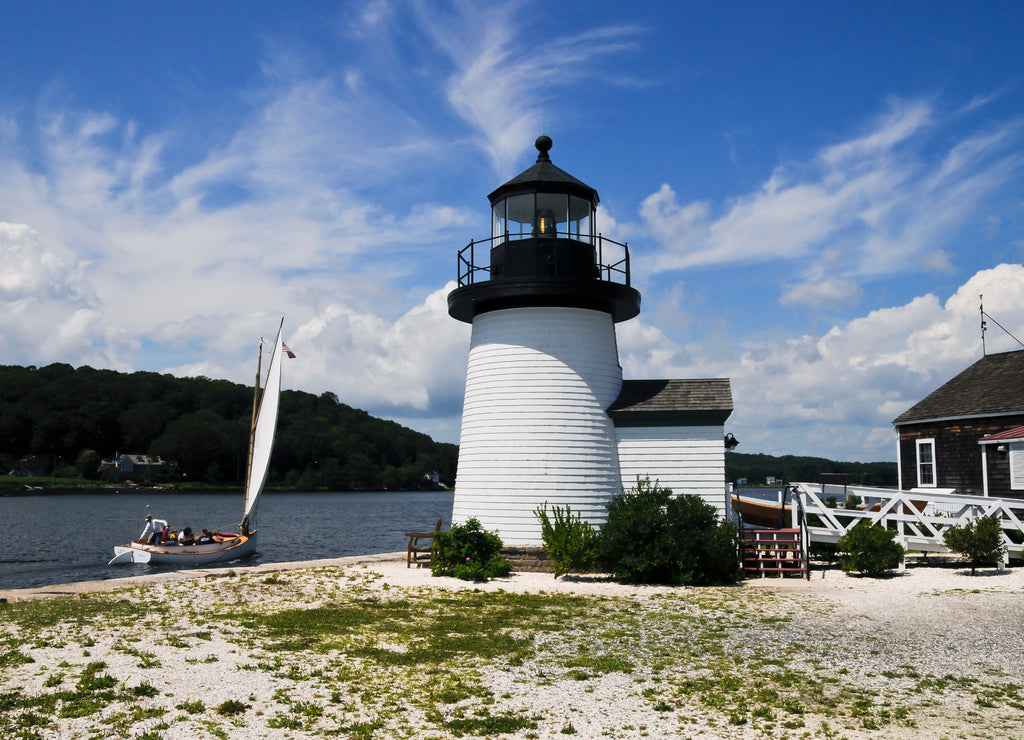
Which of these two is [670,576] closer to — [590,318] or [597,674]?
[590,318]

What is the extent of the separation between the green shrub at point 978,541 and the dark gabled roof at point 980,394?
755 centimetres

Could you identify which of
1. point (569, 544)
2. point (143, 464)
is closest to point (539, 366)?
point (569, 544)

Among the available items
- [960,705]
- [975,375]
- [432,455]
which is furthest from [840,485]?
[432,455]

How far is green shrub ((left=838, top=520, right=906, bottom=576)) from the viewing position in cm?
1667

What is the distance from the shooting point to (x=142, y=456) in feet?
385

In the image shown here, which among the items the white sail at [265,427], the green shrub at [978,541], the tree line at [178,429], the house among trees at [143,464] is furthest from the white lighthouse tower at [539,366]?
the house among trees at [143,464]

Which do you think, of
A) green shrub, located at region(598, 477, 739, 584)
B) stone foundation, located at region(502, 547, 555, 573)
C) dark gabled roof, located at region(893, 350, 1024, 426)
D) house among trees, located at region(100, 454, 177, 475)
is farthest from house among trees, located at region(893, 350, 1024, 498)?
house among trees, located at region(100, 454, 177, 475)

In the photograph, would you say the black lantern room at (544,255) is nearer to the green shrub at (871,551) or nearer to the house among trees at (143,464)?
the green shrub at (871,551)

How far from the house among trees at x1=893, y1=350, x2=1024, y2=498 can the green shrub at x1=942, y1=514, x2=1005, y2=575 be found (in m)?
5.89

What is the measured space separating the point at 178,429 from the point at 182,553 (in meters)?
96.5

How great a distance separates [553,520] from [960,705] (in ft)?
33.7

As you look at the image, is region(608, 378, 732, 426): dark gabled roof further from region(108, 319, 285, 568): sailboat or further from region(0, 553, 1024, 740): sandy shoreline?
region(108, 319, 285, 568): sailboat

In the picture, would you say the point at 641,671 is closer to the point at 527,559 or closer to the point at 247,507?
the point at 527,559

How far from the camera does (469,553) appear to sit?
55.4ft
